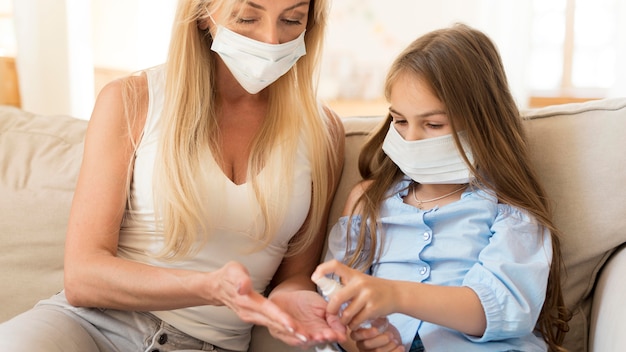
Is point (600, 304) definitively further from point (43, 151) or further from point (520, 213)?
point (43, 151)

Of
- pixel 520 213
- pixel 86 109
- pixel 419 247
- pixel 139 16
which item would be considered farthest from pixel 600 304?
pixel 139 16

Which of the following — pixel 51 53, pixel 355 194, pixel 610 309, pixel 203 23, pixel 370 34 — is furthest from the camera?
pixel 370 34

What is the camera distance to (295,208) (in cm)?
150

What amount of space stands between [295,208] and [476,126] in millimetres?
393

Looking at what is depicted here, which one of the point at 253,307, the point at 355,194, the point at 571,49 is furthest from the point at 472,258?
the point at 571,49

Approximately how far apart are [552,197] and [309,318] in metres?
0.61

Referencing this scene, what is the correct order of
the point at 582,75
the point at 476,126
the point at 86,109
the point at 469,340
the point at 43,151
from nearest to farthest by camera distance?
1. the point at 469,340
2. the point at 476,126
3. the point at 43,151
4. the point at 86,109
5. the point at 582,75

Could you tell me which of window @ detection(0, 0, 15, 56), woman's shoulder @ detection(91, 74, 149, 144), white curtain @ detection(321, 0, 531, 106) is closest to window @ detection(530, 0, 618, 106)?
white curtain @ detection(321, 0, 531, 106)

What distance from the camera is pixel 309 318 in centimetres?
125

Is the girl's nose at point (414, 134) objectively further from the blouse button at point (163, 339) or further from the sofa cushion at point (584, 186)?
the blouse button at point (163, 339)

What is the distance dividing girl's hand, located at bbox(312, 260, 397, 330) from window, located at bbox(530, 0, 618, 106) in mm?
3310

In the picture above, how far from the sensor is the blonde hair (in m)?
1.40

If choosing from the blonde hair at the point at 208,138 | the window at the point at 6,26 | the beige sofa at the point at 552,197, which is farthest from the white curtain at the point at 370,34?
the blonde hair at the point at 208,138

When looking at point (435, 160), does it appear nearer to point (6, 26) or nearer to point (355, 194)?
point (355, 194)
